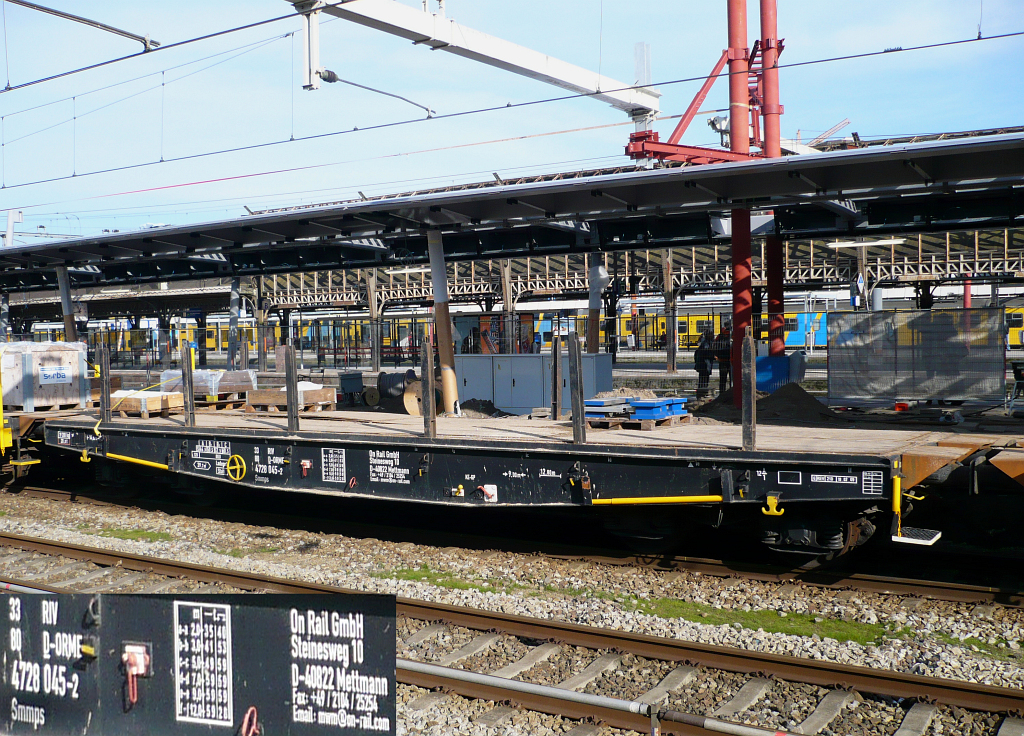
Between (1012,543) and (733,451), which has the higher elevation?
(733,451)

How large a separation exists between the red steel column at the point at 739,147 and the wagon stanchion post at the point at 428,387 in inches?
314

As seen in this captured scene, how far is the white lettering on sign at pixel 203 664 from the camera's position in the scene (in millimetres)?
3605

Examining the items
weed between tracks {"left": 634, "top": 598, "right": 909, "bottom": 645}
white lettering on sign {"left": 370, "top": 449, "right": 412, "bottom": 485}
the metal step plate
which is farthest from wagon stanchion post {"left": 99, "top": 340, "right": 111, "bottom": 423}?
the metal step plate

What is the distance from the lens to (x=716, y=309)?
43.8 meters

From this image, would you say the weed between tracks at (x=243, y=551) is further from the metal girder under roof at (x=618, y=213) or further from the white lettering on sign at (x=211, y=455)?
the metal girder under roof at (x=618, y=213)

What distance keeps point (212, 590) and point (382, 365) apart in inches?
645

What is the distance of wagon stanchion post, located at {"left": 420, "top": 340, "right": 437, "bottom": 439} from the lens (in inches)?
334

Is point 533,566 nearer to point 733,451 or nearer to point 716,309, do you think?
point 733,451

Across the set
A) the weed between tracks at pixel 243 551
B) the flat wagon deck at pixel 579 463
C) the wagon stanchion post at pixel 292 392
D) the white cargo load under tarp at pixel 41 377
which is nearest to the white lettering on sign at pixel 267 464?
the flat wagon deck at pixel 579 463

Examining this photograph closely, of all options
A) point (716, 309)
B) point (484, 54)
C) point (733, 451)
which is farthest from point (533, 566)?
point (716, 309)

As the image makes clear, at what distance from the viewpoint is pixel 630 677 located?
611 cm

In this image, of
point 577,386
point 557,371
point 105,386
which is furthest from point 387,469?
point 105,386

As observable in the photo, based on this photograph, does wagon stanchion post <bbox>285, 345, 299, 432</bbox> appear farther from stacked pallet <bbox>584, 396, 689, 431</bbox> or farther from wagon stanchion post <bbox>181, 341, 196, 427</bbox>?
stacked pallet <bbox>584, 396, 689, 431</bbox>

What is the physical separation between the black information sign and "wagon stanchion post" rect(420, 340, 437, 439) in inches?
185
